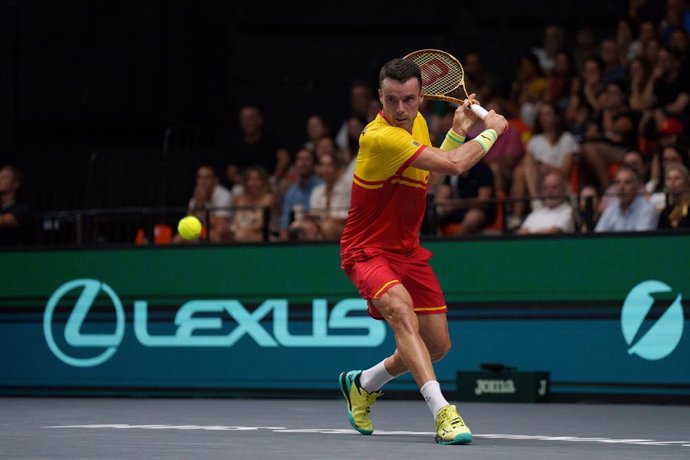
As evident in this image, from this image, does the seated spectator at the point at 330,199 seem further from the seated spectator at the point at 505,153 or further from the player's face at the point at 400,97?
the player's face at the point at 400,97

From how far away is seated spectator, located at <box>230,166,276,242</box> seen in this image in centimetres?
1392

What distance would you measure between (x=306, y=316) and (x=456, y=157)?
17.4 ft

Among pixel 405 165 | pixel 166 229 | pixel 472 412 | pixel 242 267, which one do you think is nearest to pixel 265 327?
pixel 242 267

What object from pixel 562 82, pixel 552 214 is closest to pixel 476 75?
pixel 562 82

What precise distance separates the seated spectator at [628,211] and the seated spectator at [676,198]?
104mm

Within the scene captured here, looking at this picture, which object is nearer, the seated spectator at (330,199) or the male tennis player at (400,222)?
the male tennis player at (400,222)

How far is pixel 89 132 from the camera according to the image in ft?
58.8

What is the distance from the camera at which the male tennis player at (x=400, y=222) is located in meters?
8.05

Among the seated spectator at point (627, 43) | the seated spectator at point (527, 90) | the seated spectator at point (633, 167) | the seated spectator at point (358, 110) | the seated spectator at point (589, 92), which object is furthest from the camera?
the seated spectator at point (527, 90)

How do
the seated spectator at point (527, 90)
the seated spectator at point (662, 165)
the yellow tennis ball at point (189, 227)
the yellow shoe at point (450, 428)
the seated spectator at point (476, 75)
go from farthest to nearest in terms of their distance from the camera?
1. the seated spectator at point (476, 75)
2. the seated spectator at point (527, 90)
3. the yellow tennis ball at point (189, 227)
4. the seated spectator at point (662, 165)
5. the yellow shoe at point (450, 428)

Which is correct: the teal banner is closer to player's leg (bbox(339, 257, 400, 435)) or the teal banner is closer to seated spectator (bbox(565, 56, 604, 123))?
player's leg (bbox(339, 257, 400, 435))

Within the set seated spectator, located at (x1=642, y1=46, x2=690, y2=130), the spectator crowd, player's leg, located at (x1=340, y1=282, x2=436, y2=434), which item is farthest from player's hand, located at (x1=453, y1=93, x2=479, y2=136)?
seated spectator, located at (x1=642, y1=46, x2=690, y2=130)

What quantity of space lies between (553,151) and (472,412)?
4.69m

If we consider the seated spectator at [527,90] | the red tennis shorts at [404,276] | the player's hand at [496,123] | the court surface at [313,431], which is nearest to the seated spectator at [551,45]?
the seated spectator at [527,90]
